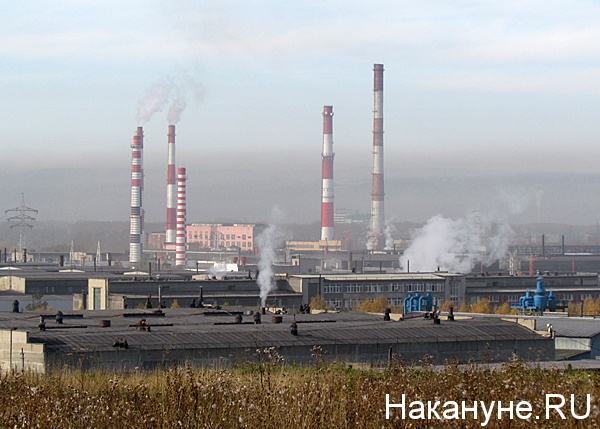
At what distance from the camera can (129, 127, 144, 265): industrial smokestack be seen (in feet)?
415

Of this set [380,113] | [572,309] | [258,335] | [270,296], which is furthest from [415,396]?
[380,113]

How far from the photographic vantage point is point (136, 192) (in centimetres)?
12631

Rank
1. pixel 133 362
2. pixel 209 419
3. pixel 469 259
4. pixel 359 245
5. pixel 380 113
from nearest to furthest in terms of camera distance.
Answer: pixel 209 419
pixel 133 362
pixel 469 259
pixel 380 113
pixel 359 245

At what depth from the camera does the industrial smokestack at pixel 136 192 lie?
126 m

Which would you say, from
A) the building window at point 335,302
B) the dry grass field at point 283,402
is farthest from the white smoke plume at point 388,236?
the dry grass field at point 283,402

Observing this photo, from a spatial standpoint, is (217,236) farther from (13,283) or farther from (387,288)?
(13,283)

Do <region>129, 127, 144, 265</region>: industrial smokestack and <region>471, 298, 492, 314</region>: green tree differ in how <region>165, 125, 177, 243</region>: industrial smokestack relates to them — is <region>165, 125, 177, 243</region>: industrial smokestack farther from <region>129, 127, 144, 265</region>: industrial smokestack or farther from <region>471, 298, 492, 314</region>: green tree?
<region>471, 298, 492, 314</region>: green tree

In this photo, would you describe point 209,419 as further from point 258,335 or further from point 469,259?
point 469,259

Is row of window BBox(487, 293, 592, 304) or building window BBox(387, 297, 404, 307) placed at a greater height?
row of window BBox(487, 293, 592, 304)

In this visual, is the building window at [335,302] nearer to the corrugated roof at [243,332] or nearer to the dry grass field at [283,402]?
the corrugated roof at [243,332]

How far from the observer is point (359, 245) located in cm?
18425

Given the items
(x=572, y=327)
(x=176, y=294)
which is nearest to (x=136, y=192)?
(x=176, y=294)

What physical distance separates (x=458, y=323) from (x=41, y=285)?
45.4 meters

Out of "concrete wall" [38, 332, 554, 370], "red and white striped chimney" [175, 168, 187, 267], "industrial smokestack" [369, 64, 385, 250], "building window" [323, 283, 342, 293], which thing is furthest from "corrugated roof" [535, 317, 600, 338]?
"industrial smokestack" [369, 64, 385, 250]
